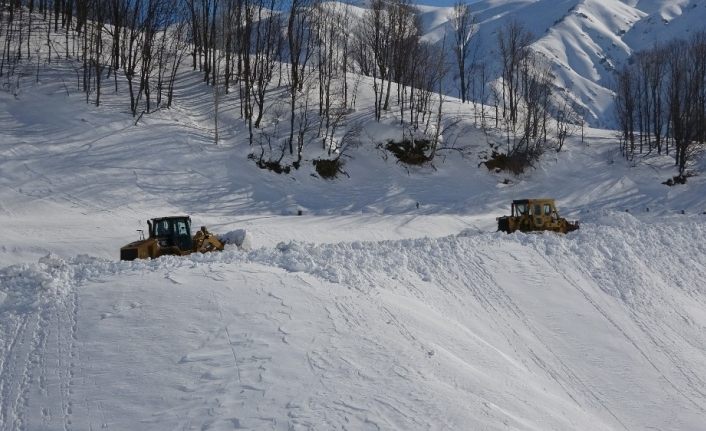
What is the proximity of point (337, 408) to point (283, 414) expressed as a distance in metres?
0.68

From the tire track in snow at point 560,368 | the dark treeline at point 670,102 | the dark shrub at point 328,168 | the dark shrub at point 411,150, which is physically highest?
the dark treeline at point 670,102

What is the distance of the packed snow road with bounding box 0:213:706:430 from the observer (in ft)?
24.1

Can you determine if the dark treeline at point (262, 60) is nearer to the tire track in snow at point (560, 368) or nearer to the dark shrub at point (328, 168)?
the dark shrub at point (328, 168)

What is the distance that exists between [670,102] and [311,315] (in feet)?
161

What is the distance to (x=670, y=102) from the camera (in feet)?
161

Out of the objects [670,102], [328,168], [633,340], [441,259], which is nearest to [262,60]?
[328,168]

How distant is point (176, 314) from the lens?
930cm

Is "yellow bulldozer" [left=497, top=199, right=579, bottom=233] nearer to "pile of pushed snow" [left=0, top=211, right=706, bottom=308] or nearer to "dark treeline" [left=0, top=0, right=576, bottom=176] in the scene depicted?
"pile of pushed snow" [left=0, top=211, right=706, bottom=308]

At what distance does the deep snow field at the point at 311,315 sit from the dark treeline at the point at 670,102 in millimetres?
25887

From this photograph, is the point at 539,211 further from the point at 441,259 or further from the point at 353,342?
the point at 353,342

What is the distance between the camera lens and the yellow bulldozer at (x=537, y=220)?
903 inches

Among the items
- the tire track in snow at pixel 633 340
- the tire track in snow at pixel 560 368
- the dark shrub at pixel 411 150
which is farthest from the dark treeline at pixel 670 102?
the tire track in snow at pixel 560 368

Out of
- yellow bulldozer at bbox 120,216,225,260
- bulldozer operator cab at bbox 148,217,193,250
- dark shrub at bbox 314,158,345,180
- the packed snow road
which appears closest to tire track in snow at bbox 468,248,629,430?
the packed snow road

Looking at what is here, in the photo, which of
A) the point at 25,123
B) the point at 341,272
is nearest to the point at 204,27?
the point at 25,123
